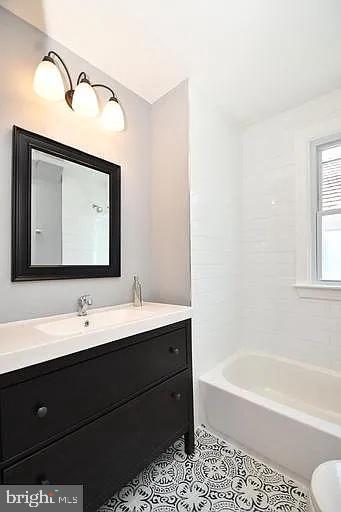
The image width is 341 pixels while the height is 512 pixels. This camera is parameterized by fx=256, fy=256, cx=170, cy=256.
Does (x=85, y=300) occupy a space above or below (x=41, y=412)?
above

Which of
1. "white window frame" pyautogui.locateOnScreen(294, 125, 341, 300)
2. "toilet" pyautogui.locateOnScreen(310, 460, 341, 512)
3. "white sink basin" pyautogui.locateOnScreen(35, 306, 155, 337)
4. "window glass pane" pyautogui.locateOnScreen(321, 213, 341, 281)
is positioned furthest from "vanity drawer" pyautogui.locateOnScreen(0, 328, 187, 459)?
"window glass pane" pyautogui.locateOnScreen(321, 213, 341, 281)

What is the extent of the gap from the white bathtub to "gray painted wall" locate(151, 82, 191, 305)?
2.37 feet

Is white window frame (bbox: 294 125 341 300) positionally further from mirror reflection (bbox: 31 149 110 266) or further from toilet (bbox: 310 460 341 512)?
mirror reflection (bbox: 31 149 110 266)

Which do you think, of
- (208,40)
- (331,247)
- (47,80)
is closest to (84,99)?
(47,80)

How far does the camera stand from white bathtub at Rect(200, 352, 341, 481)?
1389 mm

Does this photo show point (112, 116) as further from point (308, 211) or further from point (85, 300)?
point (308, 211)

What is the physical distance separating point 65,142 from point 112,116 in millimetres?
364

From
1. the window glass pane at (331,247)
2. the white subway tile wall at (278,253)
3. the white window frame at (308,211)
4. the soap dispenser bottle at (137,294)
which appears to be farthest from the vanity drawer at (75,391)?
the window glass pane at (331,247)

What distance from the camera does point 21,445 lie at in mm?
888

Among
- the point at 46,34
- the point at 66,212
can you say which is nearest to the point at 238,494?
the point at 66,212

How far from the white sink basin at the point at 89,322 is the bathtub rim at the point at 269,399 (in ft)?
2.70

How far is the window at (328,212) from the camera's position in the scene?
204cm

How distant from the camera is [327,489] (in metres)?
0.93

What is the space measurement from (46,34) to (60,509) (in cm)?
232
